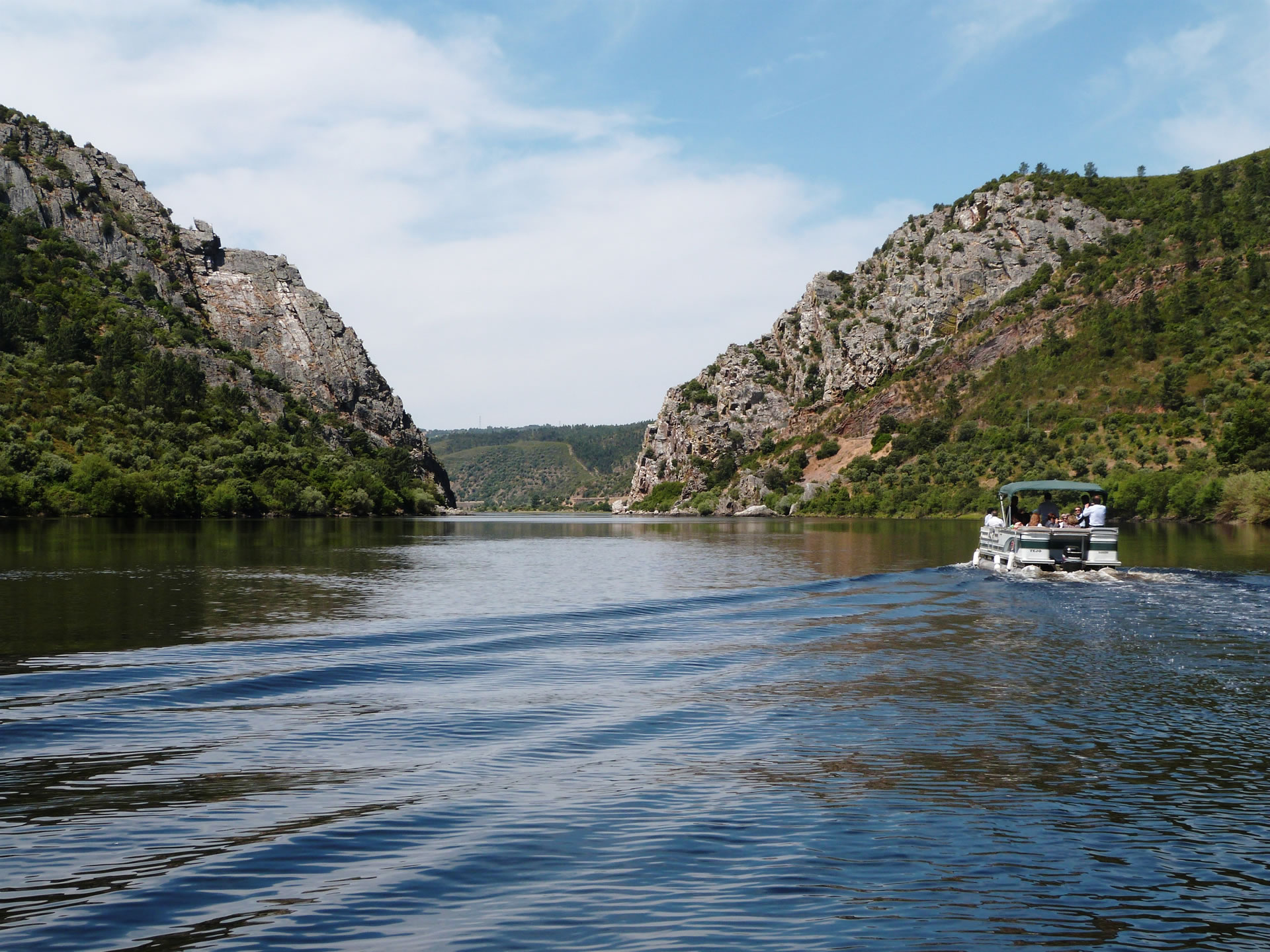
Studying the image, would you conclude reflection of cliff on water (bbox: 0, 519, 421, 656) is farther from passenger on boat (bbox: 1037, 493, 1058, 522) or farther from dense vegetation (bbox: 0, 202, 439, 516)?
dense vegetation (bbox: 0, 202, 439, 516)

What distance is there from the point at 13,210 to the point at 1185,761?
23110 centimetres

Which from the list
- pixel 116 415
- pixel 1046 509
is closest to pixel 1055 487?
pixel 1046 509

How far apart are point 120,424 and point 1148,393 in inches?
6299

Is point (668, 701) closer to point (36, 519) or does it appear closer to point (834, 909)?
point (834, 909)

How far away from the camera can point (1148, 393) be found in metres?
153

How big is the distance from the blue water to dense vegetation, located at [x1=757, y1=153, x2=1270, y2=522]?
3634 inches

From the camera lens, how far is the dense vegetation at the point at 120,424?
111438 mm

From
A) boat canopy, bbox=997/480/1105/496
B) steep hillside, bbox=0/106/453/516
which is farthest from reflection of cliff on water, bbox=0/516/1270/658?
steep hillside, bbox=0/106/453/516

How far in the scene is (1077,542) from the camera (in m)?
40.4

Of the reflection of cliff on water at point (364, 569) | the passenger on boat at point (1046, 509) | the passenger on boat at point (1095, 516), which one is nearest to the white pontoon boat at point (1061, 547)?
the passenger on boat at point (1095, 516)

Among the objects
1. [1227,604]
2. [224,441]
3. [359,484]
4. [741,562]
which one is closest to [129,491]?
[224,441]

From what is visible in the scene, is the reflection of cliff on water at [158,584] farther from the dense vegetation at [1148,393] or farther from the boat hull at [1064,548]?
the dense vegetation at [1148,393]

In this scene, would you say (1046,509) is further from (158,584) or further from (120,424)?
(120,424)

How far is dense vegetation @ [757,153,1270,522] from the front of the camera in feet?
→ 378
